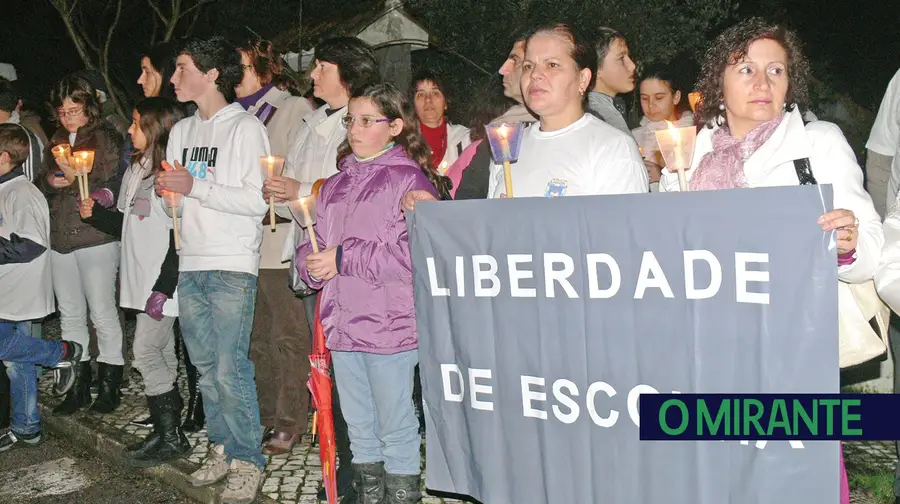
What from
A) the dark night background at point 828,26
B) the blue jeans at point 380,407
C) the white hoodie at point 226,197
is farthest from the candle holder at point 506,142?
the dark night background at point 828,26

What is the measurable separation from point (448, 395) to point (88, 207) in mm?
3077

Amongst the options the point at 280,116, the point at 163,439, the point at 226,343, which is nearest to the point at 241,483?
the point at 226,343

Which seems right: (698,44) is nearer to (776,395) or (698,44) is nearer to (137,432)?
(137,432)

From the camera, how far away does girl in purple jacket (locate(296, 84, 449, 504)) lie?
13.3 ft

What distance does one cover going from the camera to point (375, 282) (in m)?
4.04

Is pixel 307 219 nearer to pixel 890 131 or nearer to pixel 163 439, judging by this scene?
pixel 163 439

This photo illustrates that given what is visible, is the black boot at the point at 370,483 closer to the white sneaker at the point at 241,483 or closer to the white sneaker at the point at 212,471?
the white sneaker at the point at 241,483

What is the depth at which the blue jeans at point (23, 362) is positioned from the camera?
6105 mm

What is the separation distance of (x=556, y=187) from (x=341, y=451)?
2153mm

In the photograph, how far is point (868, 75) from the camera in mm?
18734

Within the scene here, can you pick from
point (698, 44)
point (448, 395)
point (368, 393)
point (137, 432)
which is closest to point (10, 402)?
point (137, 432)

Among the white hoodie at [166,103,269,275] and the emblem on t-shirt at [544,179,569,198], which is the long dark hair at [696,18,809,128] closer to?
the emblem on t-shirt at [544,179,569,198]

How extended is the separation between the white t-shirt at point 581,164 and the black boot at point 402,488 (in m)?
1.48

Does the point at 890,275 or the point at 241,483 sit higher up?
the point at 890,275
